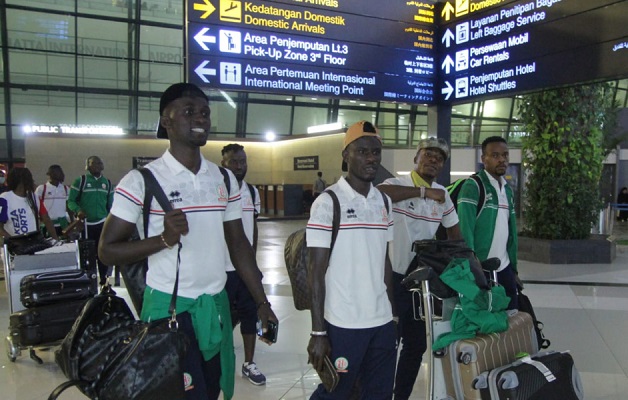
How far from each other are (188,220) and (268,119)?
74.7 feet

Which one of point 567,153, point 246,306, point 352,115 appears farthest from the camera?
point 352,115

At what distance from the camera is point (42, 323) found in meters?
4.44

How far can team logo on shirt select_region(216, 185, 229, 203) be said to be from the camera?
2.25m

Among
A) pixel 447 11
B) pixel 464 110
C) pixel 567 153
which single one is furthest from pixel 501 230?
pixel 464 110

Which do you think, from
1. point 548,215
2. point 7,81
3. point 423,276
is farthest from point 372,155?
point 7,81

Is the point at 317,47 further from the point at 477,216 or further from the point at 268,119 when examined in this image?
the point at 268,119

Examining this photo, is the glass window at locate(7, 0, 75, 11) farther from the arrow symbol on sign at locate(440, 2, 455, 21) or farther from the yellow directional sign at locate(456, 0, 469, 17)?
the yellow directional sign at locate(456, 0, 469, 17)

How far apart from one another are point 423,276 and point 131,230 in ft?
4.38

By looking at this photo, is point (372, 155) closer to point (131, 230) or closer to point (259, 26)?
point (131, 230)

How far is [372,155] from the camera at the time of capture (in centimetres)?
268

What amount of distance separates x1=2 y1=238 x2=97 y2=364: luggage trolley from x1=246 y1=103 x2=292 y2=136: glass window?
1937 centimetres

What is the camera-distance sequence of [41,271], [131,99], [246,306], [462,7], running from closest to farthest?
[246,306]
[41,271]
[462,7]
[131,99]

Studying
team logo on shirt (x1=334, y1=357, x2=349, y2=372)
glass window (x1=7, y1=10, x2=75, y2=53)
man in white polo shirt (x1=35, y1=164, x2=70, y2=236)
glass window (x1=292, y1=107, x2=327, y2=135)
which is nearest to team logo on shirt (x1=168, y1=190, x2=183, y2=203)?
team logo on shirt (x1=334, y1=357, x2=349, y2=372)

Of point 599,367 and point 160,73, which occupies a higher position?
point 160,73
